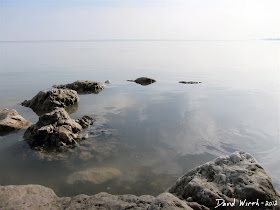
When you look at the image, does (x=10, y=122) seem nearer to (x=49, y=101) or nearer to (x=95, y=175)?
(x=49, y=101)

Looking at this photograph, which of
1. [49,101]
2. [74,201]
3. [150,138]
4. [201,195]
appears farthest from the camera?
[49,101]

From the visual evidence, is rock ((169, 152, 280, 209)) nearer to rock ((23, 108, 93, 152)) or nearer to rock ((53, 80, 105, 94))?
rock ((23, 108, 93, 152))

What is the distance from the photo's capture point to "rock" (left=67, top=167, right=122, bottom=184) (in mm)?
6984

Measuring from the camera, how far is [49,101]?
1418cm

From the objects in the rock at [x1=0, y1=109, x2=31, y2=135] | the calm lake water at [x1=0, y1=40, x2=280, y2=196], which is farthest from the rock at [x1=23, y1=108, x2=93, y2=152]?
the rock at [x1=0, y1=109, x2=31, y2=135]

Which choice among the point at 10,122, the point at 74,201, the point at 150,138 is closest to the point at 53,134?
the point at 10,122

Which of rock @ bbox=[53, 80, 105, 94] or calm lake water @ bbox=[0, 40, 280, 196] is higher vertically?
rock @ bbox=[53, 80, 105, 94]

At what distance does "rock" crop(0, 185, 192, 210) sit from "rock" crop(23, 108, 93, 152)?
3.14 metres

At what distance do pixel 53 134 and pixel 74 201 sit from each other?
470 cm

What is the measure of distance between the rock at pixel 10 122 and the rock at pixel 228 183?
801 cm

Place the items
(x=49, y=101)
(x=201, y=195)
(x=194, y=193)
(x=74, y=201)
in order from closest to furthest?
(x=201, y=195) < (x=194, y=193) < (x=74, y=201) < (x=49, y=101)

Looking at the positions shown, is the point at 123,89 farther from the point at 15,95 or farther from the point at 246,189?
the point at 246,189

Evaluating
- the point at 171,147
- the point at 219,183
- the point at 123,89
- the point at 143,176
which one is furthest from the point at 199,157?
the point at 123,89

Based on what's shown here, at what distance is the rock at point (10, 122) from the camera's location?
10.4 metres
